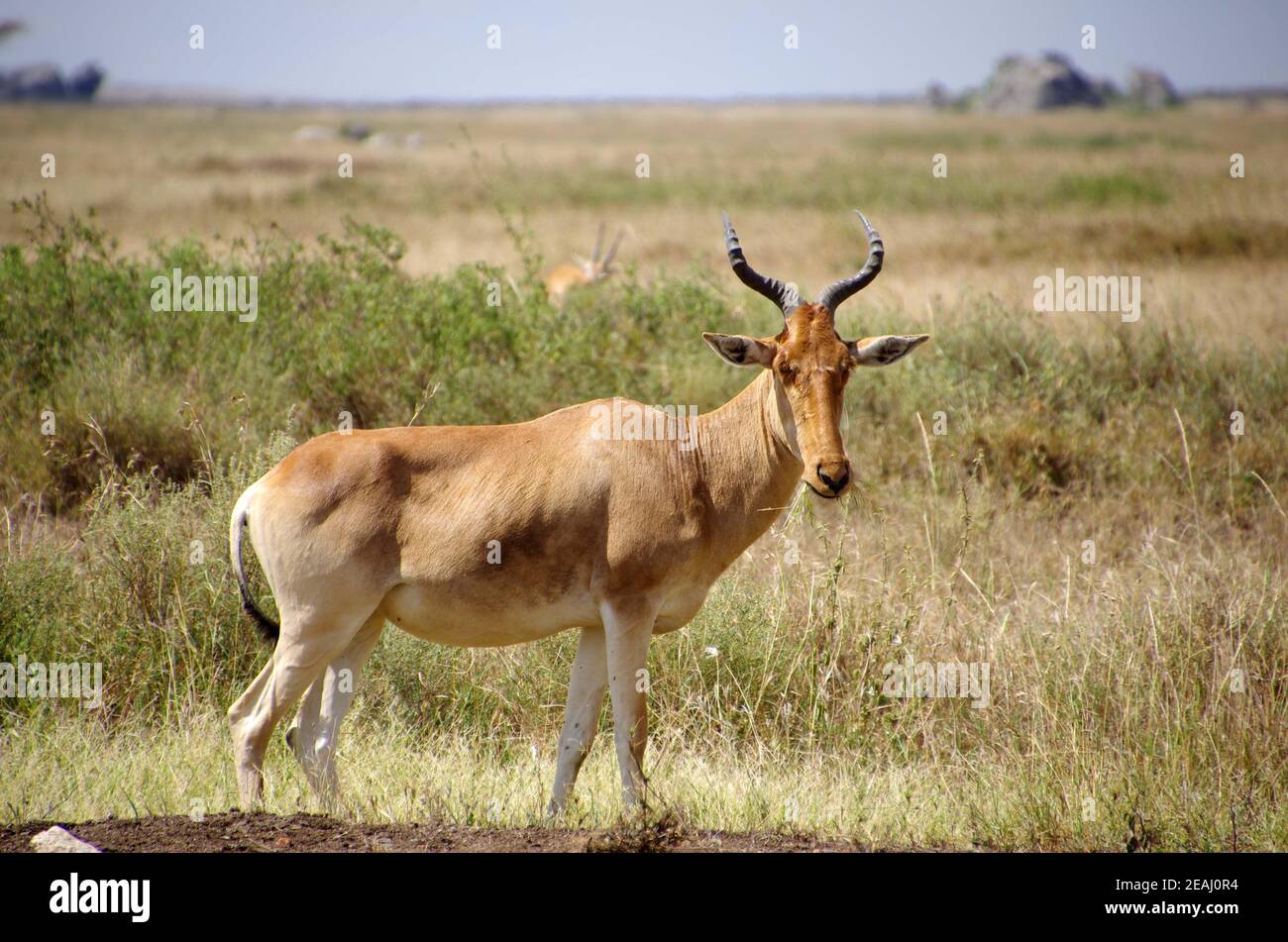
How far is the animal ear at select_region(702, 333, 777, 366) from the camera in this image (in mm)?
6586

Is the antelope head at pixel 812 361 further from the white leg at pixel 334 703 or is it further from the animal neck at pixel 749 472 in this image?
the white leg at pixel 334 703

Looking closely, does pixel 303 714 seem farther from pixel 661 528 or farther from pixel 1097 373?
pixel 1097 373

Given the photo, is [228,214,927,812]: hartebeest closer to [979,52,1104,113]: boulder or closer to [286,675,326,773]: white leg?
[286,675,326,773]: white leg

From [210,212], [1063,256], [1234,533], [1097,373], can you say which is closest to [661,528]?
[1234,533]

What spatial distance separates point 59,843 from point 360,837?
126cm

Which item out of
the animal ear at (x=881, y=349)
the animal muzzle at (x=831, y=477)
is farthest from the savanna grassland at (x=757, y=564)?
the animal ear at (x=881, y=349)

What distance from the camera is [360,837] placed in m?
5.93

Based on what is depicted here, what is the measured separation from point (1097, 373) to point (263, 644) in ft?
29.9

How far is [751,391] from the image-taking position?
23.5ft
